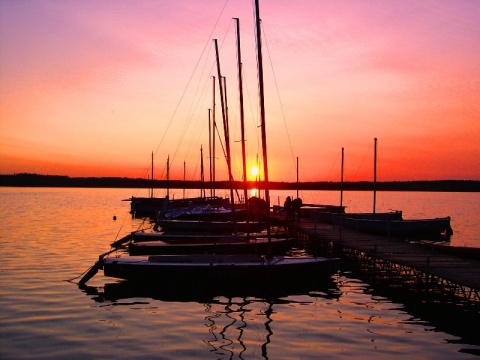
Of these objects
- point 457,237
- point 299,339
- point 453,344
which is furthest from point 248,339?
point 457,237

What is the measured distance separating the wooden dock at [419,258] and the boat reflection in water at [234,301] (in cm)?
314

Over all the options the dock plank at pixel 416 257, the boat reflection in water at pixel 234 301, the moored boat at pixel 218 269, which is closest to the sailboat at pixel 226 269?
the moored boat at pixel 218 269

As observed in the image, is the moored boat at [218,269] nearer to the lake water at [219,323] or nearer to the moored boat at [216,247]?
the lake water at [219,323]

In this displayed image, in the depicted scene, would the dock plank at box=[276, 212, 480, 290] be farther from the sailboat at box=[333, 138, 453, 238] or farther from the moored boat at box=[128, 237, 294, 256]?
the sailboat at box=[333, 138, 453, 238]

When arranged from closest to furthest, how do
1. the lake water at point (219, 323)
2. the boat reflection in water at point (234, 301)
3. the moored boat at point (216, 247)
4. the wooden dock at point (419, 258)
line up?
the lake water at point (219, 323) < the boat reflection in water at point (234, 301) < the wooden dock at point (419, 258) < the moored boat at point (216, 247)

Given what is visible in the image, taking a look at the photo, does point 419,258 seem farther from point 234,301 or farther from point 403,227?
point 403,227

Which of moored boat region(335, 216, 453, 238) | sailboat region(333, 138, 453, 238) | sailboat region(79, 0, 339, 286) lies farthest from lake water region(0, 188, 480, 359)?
sailboat region(333, 138, 453, 238)

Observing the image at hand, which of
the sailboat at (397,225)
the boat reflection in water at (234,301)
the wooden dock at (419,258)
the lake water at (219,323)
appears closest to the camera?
the lake water at (219,323)

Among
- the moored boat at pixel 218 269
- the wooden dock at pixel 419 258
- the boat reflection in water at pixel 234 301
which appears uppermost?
the wooden dock at pixel 419 258

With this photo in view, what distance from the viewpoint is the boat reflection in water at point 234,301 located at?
15.0 meters

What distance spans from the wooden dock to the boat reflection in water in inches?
123

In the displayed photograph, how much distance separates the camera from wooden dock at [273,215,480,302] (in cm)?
1960

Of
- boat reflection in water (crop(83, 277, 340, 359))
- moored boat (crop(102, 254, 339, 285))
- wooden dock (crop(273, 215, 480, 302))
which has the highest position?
wooden dock (crop(273, 215, 480, 302))

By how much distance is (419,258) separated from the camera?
2408 centimetres
